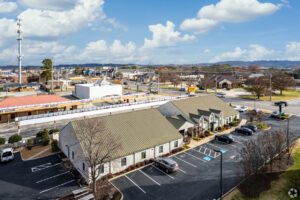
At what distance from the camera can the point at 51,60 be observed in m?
121

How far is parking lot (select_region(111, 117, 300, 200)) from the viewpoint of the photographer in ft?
84.1

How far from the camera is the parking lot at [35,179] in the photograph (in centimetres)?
2570

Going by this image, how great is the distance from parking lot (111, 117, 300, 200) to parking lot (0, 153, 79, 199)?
6.31 metres

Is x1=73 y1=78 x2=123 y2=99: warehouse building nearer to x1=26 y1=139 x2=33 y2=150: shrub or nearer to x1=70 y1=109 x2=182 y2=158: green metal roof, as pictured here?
x1=26 y1=139 x2=33 y2=150: shrub

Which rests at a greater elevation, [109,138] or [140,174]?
[109,138]

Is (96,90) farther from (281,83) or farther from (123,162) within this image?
(281,83)

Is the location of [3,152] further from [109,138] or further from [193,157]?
[193,157]

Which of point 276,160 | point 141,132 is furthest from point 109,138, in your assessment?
point 276,160

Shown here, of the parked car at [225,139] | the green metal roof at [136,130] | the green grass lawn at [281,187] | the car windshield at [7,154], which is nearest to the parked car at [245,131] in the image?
the parked car at [225,139]

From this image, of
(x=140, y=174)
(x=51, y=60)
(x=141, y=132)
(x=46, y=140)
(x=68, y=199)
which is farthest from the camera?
(x=51, y=60)

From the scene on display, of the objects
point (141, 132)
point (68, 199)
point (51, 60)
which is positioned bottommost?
point (68, 199)

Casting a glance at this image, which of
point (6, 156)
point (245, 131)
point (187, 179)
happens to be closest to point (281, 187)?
point (187, 179)

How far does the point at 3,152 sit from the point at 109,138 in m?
16.0

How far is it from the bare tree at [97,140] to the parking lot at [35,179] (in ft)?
11.8
